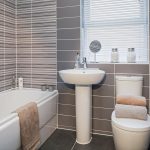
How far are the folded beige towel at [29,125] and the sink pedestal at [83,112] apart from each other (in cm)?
59

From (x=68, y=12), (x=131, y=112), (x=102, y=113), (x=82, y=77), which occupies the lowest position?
(x=102, y=113)

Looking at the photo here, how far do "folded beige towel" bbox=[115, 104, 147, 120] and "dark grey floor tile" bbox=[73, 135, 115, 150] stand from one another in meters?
0.53

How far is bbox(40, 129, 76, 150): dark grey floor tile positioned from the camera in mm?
2213

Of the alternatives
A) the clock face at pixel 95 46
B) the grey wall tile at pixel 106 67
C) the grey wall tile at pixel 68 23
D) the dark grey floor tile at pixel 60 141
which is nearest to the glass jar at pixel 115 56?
the grey wall tile at pixel 106 67

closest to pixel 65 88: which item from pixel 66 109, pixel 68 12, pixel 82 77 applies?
pixel 66 109

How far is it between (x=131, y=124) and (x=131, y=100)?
37 centimetres

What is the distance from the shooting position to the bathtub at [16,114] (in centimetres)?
150

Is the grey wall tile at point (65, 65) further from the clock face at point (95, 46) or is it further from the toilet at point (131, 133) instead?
the toilet at point (131, 133)

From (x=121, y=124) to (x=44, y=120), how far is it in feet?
3.08

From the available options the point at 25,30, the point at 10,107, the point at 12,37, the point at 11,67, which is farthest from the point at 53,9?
the point at 10,107

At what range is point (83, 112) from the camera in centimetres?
231

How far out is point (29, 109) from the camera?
72.0 inches

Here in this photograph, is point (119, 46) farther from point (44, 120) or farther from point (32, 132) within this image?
point (32, 132)

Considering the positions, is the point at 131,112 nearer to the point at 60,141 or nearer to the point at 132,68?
the point at 132,68
